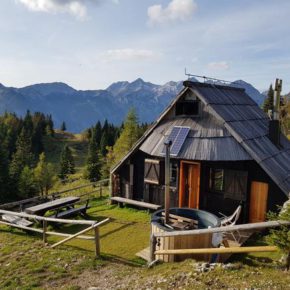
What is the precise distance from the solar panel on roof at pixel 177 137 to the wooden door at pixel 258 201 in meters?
3.65

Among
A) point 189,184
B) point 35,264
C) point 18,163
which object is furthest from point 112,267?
point 18,163

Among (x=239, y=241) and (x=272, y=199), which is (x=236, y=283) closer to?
(x=239, y=241)

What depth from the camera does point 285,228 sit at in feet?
22.3

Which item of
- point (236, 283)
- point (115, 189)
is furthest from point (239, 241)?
point (115, 189)

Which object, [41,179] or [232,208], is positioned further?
[41,179]

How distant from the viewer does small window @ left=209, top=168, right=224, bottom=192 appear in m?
15.2

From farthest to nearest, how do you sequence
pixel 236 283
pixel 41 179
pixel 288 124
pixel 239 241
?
1. pixel 41 179
2. pixel 288 124
3. pixel 239 241
4. pixel 236 283

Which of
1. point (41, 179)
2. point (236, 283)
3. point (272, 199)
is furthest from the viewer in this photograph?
point (41, 179)

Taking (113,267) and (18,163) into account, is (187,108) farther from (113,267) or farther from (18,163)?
(18,163)

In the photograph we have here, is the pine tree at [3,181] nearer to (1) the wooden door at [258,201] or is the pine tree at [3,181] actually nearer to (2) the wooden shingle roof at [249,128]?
(2) the wooden shingle roof at [249,128]

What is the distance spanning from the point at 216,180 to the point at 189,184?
1301 millimetres

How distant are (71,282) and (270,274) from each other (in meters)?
5.40

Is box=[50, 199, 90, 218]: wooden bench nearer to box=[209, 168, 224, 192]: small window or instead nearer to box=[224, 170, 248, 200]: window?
box=[209, 168, 224, 192]: small window

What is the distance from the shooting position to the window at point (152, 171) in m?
16.8
